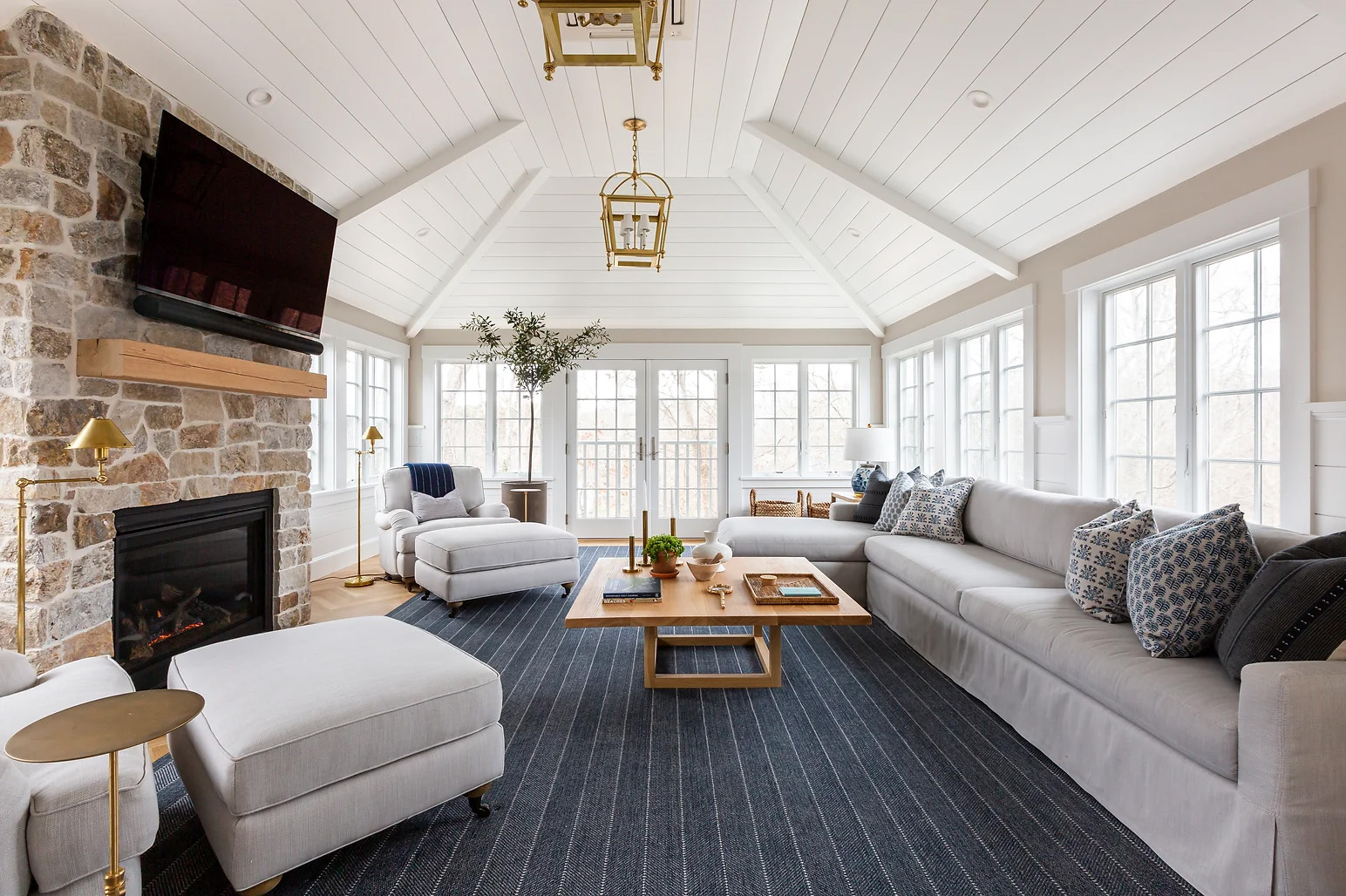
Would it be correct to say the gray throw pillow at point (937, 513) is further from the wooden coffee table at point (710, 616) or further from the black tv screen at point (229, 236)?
the black tv screen at point (229, 236)

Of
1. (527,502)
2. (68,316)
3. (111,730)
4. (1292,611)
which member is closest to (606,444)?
(527,502)

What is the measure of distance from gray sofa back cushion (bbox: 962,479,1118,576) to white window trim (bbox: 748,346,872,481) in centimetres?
267

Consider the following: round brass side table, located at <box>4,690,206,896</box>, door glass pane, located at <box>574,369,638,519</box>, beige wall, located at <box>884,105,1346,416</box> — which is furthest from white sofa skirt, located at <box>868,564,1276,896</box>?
door glass pane, located at <box>574,369,638,519</box>

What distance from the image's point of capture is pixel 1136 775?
5.95 ft

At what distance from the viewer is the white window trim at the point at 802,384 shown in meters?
6.62

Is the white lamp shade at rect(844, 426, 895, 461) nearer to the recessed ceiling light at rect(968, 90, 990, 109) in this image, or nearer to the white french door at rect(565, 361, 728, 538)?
the white french door at rect(565, 361, 728, 538)

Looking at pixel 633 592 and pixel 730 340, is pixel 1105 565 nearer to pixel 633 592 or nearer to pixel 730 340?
pixel 633 592

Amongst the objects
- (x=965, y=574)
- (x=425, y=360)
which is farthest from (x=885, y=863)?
(x=425, y=360)

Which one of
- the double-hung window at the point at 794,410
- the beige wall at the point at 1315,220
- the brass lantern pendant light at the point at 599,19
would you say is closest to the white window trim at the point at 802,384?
the double-hung window at the point at 794,410

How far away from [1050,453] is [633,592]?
2671mm

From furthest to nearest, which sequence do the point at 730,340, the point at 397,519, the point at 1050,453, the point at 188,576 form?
1. the point at 730,340
2. the point at 397,519
3. the point at 1050,453
4. the point at 188,576

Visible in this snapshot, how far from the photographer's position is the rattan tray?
2.77 m

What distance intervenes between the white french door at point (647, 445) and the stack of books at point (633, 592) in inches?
145

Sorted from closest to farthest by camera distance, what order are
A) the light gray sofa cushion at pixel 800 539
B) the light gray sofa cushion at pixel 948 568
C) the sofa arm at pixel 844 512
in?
the light gray sofa cushion at pixel 948 568 → the light gray sofa cushion at pixel 800 539 → the sofa arm at pixel 844 512
